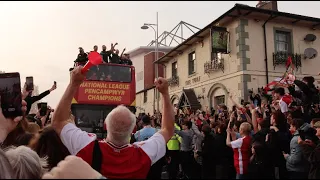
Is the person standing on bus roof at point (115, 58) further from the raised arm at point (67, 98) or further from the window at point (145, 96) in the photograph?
the window at point (145, 96)

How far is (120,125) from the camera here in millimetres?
2625

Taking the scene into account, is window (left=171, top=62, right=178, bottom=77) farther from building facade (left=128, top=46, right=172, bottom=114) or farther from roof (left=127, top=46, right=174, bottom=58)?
roof (left=127, top=46, right=174, bottom=58)

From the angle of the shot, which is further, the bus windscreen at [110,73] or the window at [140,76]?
the window at [140,76]

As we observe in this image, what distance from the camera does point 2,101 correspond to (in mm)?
3248

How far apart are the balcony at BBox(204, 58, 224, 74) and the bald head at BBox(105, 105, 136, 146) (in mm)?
14499

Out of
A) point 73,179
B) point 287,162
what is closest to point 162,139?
point 73,179

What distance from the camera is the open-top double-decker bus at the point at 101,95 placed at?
1074 centimetres

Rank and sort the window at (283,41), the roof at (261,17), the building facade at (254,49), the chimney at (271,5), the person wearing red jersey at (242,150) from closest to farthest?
the person wearing red jersey at (242,150) → the roof at (261,17) → the building facade at (254,49) → the window at (283,41) → the chimney at (271,5)

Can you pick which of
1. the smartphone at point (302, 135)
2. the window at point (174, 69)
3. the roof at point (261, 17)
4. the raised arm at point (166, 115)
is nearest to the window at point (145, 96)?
the window at point (174, 69)

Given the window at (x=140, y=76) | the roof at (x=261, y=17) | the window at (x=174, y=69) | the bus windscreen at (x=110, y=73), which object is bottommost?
the bus windscreen at (x=110, y=73)

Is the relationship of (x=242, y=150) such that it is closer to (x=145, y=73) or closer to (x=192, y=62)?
(x=192, y=62)

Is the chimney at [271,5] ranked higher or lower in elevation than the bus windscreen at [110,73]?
higher

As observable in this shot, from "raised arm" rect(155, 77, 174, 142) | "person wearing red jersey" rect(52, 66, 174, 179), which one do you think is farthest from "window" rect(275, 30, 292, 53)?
"person wearing red jersey" rect(52, 66, 174, 179)

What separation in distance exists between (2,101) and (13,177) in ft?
4.60
